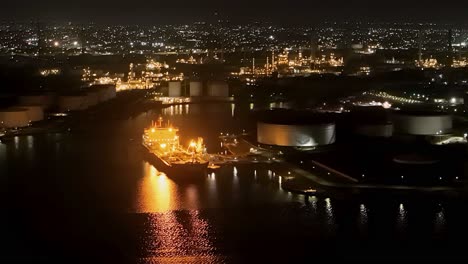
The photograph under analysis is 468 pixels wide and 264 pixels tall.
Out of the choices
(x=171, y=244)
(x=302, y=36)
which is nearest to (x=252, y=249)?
(x=171, y=244)

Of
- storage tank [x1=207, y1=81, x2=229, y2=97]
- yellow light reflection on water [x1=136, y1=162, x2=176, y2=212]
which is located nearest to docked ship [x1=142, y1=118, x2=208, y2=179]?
yellow light reflection on water [x1=136, y1=162, x2=176, y2=212]

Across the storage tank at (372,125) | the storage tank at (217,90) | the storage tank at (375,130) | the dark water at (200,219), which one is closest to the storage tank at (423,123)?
the storage tank at (372,125)

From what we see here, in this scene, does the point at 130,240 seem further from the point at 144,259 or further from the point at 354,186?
the point at 354,186

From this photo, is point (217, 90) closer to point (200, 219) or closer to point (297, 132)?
point (297, 132)

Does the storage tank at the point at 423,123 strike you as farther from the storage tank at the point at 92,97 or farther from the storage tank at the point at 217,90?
the storage tank at the point at 92,97

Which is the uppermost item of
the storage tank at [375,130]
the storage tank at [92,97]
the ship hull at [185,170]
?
the storage tank at [92,97]

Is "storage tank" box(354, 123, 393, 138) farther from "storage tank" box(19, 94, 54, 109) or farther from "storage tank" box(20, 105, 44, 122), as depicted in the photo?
"storage tank" box(19, 94, 54, 109)

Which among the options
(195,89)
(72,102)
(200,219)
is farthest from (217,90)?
(200,219)
